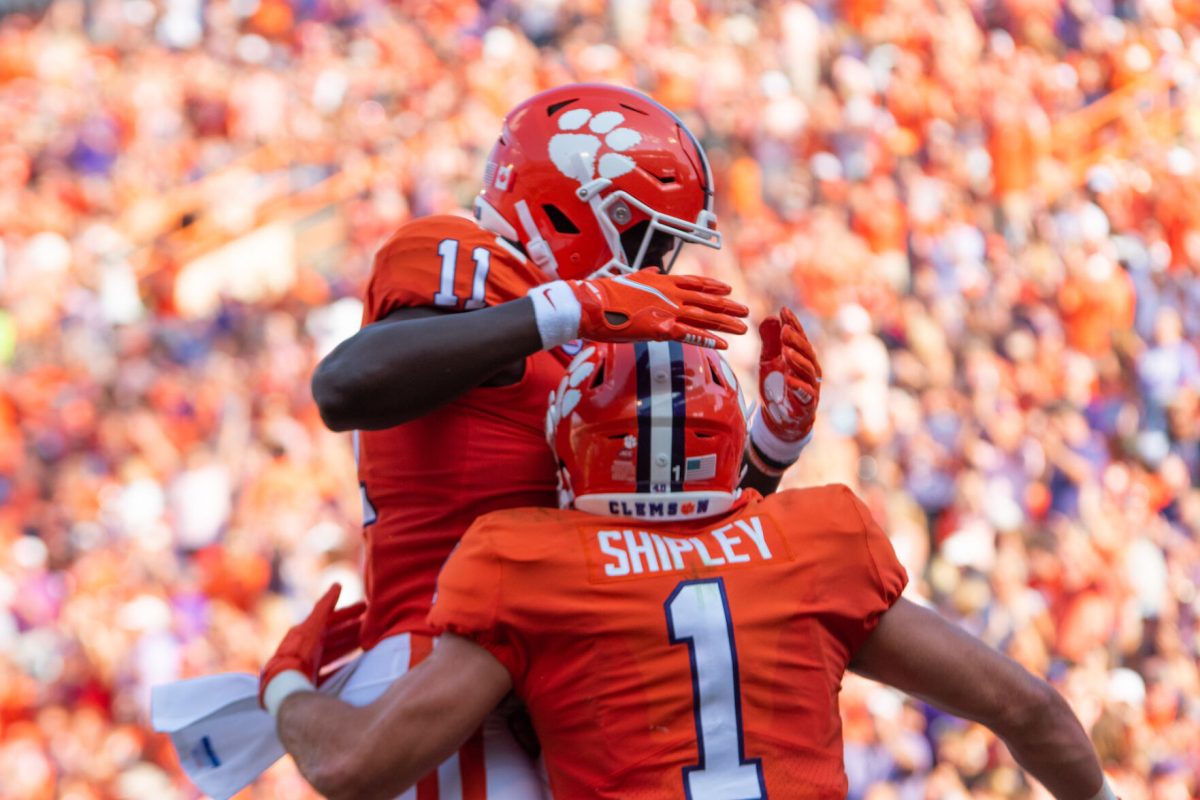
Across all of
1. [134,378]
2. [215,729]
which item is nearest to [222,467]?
→ [134,378]

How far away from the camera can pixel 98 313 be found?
32.2 ft

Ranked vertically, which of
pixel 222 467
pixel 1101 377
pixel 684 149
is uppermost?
pixel 684 149

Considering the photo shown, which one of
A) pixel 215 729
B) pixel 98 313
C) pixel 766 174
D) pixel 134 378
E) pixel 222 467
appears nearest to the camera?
pixel 215 729

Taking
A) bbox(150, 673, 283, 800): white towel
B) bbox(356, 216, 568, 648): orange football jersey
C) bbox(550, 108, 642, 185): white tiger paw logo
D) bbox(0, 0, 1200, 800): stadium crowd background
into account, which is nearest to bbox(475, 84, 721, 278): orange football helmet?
bbox(550, 108, 642, 185): white tiger paw logo

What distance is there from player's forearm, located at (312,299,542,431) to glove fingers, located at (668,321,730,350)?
0.20 meters

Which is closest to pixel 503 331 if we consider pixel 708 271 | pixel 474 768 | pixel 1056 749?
pixel 474 768

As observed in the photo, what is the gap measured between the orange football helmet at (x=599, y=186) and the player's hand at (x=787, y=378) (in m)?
0.21

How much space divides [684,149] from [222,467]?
6.08m

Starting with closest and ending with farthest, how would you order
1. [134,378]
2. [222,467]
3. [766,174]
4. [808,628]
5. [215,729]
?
1. [808,628]
2. [215,729]
3. [222,467]
4. [134,378]
5. [766,174]

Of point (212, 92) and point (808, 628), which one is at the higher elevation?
point (212, 92)

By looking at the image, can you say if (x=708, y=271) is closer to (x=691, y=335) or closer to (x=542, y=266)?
(x=542, y=266)

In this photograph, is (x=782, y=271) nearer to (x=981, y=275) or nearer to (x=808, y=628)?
(x=981, y=275)

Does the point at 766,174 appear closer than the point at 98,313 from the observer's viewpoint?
No

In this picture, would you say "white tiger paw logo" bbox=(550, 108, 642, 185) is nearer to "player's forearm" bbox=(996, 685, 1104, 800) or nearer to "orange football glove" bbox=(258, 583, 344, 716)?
"orange football glove" bbox=(258, 583, 344, 716)
